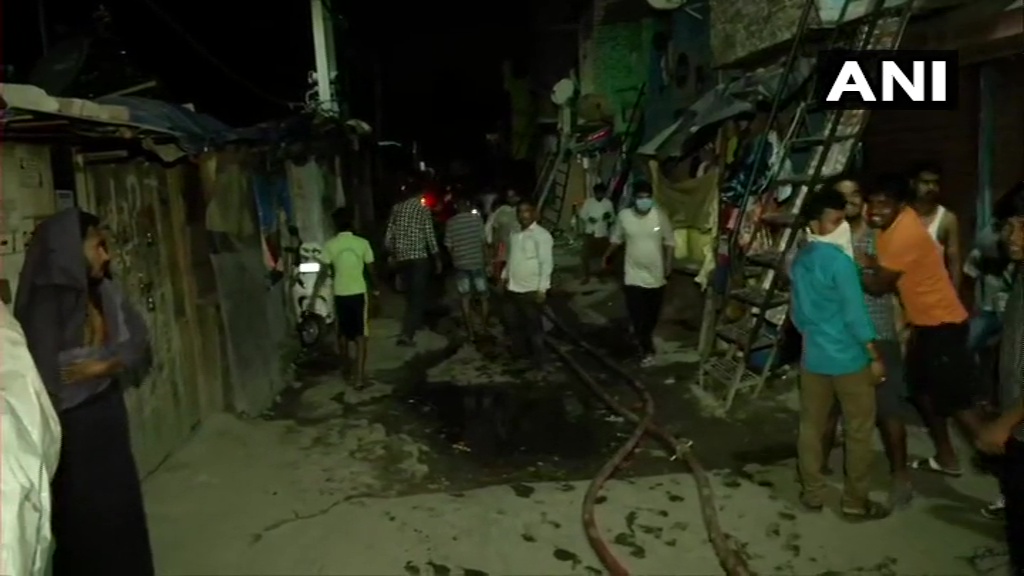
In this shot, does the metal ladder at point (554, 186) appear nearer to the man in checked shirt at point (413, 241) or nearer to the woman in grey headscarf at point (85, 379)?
the man in checked shirt at point (413, 241)

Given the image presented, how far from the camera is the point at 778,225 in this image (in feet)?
22.9

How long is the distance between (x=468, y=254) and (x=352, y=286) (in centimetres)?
207

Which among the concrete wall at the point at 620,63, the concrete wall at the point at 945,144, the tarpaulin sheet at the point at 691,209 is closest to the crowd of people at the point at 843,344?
the concrete wall at the point at 945,144

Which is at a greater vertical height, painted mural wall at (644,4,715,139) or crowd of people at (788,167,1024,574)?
painted mural wall at (644,4,715,139)

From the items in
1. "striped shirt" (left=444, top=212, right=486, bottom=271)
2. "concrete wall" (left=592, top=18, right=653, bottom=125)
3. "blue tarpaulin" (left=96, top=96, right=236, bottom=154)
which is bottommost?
"striped shirt" (left=444, top=212, right=486, bottom=271)

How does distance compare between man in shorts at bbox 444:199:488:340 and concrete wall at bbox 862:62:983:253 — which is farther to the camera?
man in shorts at bbox 444:199:488:340

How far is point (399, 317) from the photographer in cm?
1239

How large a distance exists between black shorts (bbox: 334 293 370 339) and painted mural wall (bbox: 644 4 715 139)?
777 cm

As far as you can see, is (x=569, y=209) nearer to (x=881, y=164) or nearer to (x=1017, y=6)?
(x=881, y=164)

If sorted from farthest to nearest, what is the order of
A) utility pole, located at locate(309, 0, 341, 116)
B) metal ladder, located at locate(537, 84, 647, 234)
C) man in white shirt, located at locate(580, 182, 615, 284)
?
metal ladder, located at locate(537, 84, 647, 234), man in white shirt, located at locate(580, 182, 615, 284), utility pole, located at locate(309, 0, 341, 116)

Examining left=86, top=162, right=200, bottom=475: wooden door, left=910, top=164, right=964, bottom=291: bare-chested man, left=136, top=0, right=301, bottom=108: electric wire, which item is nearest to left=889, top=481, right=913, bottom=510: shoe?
left=910, top=164, right=964, bottom=291: bare-chested man

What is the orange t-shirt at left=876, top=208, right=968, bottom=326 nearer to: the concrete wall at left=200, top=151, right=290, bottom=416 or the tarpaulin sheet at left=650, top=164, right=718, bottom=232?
the concrete wall at left=200, top=151, right=290, bottom=416

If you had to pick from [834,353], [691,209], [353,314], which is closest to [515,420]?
[353,314]

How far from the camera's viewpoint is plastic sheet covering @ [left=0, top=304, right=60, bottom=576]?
219cm
